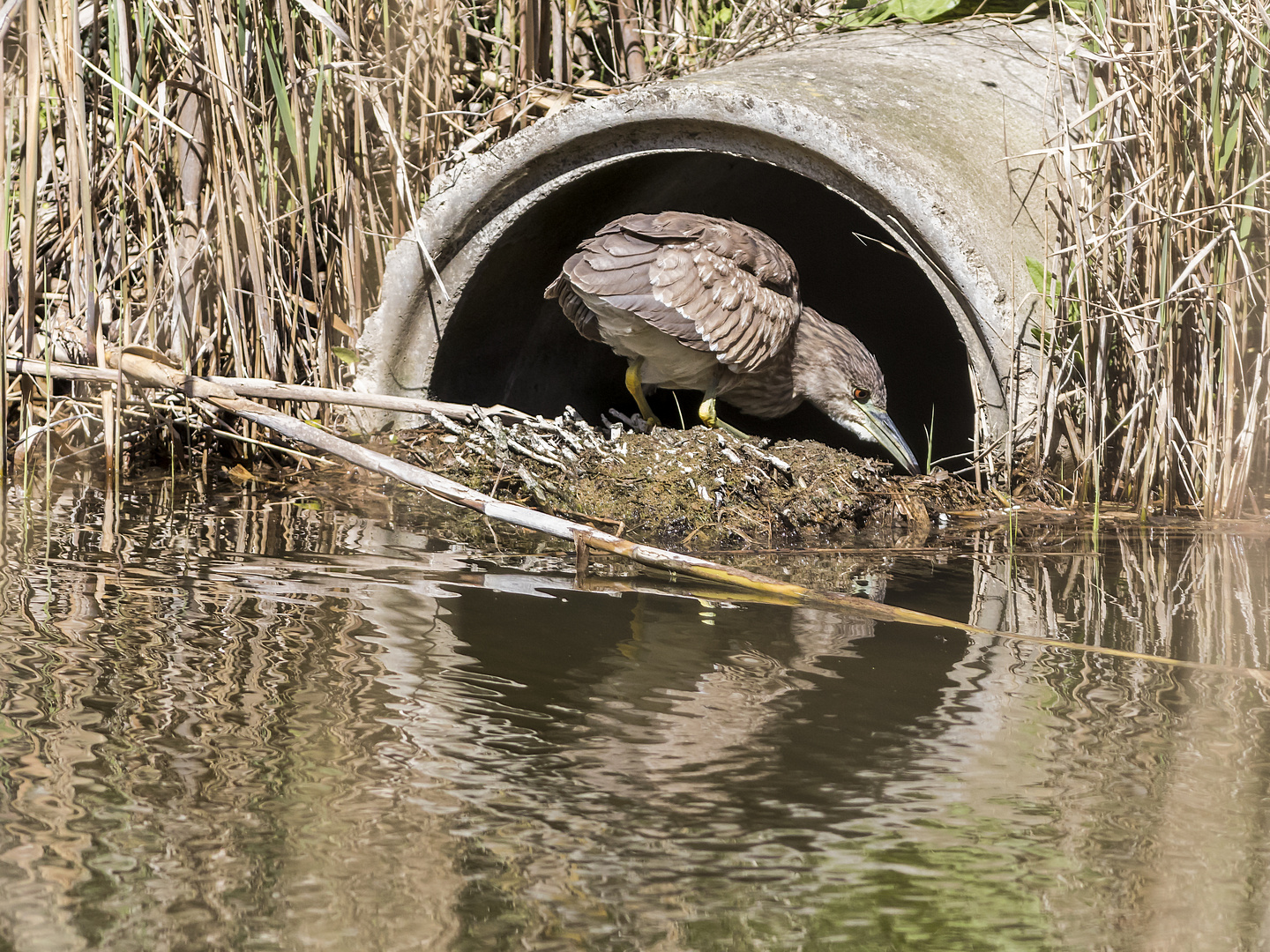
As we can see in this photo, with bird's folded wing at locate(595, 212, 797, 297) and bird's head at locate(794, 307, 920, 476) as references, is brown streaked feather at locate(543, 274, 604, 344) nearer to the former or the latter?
bird's folded wing at locate(595, 212, 797, 297)

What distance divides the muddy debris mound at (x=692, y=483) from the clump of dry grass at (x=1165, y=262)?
540mm

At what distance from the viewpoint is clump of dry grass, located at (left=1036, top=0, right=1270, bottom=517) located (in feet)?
11.4

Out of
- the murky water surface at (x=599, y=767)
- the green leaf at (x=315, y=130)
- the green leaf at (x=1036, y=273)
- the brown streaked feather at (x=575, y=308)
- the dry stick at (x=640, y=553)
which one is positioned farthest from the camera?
the brown streaked feather at (x=575, y=308)

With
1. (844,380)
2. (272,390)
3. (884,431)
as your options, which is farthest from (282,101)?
(884,431)

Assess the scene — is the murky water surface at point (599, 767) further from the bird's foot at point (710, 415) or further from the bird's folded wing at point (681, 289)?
the bird's foot at point (710, 415)

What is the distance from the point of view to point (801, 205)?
5449 millimetres

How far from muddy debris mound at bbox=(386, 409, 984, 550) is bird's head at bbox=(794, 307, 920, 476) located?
1.43 ft


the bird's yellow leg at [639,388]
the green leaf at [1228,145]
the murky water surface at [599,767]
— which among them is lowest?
the murky water surface at [599,767]

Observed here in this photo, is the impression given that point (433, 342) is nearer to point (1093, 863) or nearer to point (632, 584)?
point (632, 584)

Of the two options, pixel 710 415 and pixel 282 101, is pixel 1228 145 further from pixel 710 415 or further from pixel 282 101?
pixel 282 101

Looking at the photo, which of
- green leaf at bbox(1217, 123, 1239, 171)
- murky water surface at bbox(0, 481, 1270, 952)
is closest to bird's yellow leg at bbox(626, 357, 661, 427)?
murky water surface at bbox(0, 481, 1270, 952)

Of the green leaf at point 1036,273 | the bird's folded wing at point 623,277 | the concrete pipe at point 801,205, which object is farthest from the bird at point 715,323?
the green leaf at point 1036,273

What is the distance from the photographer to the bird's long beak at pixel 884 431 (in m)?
4.48

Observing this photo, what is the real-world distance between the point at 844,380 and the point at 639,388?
2.52ft
